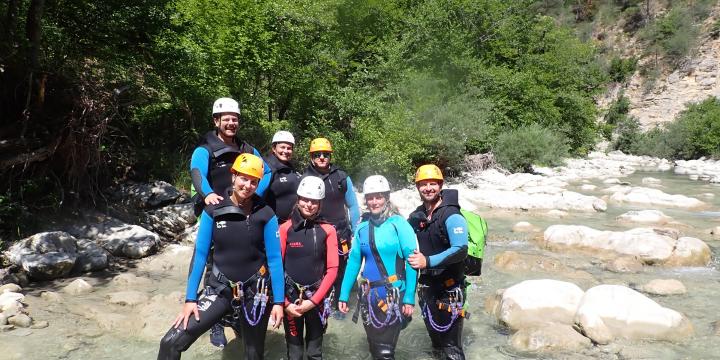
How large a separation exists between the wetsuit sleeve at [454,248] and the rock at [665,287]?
519 cm

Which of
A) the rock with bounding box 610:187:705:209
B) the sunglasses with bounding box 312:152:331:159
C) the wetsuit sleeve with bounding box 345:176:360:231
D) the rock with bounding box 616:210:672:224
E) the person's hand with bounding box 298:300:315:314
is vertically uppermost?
the sunglasses with bounding box 312:152:331:159

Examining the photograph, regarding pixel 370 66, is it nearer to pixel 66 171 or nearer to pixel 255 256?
pixel 66 171

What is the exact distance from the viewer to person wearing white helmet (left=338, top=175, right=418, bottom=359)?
4.03m

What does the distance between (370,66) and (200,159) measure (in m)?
18.7

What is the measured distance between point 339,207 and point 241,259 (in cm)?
198

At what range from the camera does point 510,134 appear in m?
25.3

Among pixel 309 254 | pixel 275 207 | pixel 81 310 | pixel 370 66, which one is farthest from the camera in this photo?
pixel 370 66

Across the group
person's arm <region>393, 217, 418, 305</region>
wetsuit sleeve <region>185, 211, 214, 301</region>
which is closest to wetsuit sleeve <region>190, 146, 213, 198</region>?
wetsuit sleeve <region>185, 211, 214, 301</region>

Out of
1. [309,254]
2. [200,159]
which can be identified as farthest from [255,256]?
[200,159]

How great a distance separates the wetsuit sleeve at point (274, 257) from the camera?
Answer: 3715 millimetres

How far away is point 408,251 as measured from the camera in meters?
4.01

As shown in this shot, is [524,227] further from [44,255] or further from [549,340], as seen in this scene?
[44,255]

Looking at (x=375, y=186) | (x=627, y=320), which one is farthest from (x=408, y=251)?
(x=627, y=320)

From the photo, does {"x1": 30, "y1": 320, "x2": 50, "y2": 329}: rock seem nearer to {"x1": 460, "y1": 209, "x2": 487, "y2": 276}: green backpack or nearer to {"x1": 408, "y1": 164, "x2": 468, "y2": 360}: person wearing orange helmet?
{"x1": 408, "y1": 164, "x2": 468, "y2": 360}: person wearing orange helmet
